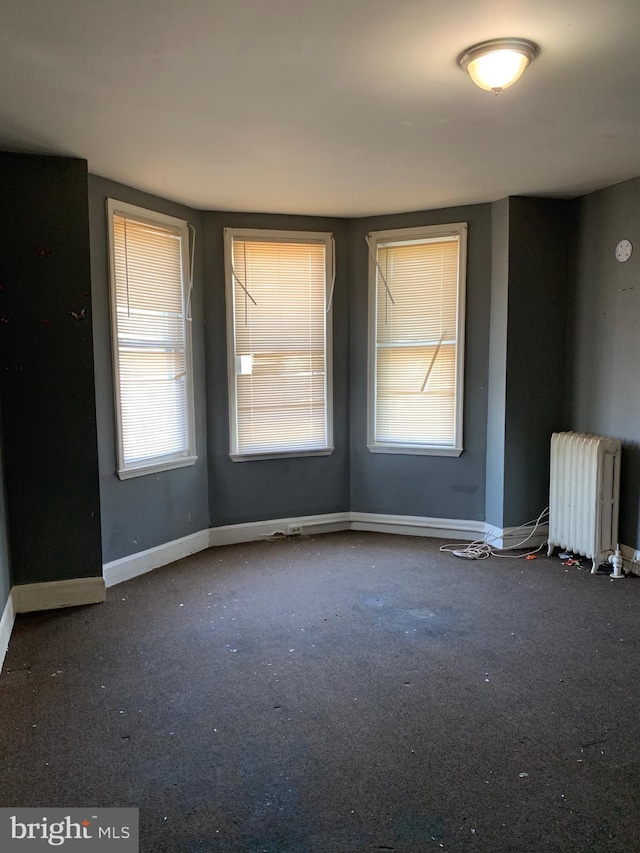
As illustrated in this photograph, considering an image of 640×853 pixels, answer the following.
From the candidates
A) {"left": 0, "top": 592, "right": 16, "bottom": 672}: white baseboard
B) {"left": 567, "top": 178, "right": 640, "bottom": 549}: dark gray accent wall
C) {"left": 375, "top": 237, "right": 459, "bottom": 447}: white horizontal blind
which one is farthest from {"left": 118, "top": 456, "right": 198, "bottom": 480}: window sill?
{"left": 567, "top": 178, "right": 640, "bottom": 549}: dark gray accent wall

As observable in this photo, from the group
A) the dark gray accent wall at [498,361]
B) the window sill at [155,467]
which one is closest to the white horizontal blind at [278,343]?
the window sill at [155,467]

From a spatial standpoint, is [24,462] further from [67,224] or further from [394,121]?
[394,121]

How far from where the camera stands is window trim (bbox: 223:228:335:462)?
4.61 metres

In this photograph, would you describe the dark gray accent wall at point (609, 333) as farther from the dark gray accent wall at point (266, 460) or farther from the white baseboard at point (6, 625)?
the white baseboard at point (6, 625)

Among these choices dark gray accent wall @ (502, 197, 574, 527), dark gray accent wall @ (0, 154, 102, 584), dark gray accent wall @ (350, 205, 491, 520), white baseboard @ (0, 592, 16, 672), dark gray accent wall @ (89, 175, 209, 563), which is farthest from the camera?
dark gray accent wall @ (350, 205, 491, 520)

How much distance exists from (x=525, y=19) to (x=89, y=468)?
2980 mm

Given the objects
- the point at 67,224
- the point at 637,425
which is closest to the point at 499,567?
the point at 637,425

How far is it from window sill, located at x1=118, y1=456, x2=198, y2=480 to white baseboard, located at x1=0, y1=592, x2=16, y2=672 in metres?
0.94

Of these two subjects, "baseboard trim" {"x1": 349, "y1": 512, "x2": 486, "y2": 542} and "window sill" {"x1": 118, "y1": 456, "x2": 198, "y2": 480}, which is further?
"baseboard trim" {"x1": 349, "y1": 512, "x2": 486, "y2": 542}

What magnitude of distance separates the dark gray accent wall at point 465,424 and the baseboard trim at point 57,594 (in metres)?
2.21

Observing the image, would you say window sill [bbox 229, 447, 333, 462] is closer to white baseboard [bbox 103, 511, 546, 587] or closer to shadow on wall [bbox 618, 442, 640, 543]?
white baseboard [bbox 103, 511, 546, 587]

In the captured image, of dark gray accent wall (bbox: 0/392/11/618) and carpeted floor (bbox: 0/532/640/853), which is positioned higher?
dark gray accent wall (bbox: 0/392/11/618)

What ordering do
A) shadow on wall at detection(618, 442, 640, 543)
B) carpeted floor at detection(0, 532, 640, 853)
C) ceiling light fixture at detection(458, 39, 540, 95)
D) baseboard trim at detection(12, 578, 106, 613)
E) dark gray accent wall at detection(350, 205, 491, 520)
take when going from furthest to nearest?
1. dark gray accent wall at detection(350, 205, 491, 520)
2. shadow on wall at detection(618, 442, 640, 543)
3. baseboard trim at detection(12, 578, 106, 613)
4. ceiling light fixture at detection(458, 39, 540, 95)
5. carpeted floor at detection(0, 532, 640, 853)

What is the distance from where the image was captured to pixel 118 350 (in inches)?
152
